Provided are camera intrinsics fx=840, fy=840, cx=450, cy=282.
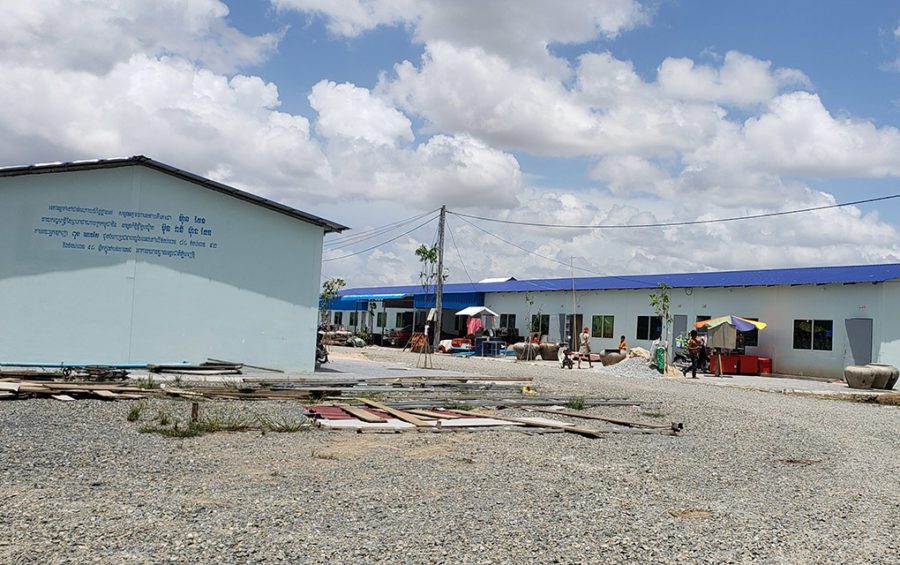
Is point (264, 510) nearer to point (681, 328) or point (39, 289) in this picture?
point (39, 289)

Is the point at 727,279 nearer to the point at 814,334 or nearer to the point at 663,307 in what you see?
the point at 663,307

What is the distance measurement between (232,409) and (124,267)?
786cm

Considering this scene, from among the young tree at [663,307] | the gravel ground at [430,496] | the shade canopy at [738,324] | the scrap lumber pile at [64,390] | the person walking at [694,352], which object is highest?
the young tree at [663,307]

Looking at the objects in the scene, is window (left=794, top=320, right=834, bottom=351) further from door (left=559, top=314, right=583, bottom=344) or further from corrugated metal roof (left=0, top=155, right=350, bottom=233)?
corrugated metal roof (left=0, top=155, right=350, bottom=233)

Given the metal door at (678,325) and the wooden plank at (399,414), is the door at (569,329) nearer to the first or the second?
the metal door at (678,325)

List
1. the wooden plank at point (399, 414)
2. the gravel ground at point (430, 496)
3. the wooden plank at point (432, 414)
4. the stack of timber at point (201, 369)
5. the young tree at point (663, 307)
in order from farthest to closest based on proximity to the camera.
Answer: the young tree at point (663, 307) < the stack of timber at point (201, 369) < the wooden plank at point (432, 414) < the wooden plank at point (399, 414) < the gravel ground at point (430, 496)

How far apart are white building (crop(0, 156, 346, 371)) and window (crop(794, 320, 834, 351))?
744 inches

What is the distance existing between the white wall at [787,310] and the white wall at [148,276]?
18.9 meters

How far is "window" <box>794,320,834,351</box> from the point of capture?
30453mm

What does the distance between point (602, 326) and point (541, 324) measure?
14.7ft

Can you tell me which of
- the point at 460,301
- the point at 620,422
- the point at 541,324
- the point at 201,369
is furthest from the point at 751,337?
the point at 201,369

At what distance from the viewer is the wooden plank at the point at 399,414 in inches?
504

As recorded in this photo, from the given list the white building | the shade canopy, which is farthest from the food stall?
the white building

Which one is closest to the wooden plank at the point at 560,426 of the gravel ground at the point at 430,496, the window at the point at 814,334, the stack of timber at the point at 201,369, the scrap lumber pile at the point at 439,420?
the scrap lumber pile at the point at 439,420
